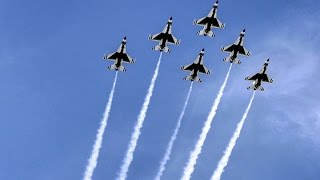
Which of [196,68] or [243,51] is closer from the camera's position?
[243,51]

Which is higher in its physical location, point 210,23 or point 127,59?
point 210,23

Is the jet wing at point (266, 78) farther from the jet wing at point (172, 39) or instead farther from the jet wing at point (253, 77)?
the jet wing at point (172, 39)

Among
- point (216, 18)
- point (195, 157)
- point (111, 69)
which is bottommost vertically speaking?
point (195, 157)

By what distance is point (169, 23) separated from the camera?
158625mm

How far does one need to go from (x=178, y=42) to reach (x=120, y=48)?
40.9 feet

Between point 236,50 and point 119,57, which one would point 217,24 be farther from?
point 119,57

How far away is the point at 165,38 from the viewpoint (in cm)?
15925

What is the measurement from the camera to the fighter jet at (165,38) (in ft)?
521

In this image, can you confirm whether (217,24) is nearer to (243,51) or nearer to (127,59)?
(243,51)

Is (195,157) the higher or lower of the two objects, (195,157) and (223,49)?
the lower

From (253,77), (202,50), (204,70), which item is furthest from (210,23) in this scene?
(253,77)

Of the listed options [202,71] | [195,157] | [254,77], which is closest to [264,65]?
[254,77]

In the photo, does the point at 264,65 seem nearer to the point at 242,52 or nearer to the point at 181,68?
the point at 242,52

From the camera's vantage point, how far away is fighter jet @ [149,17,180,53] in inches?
6250
